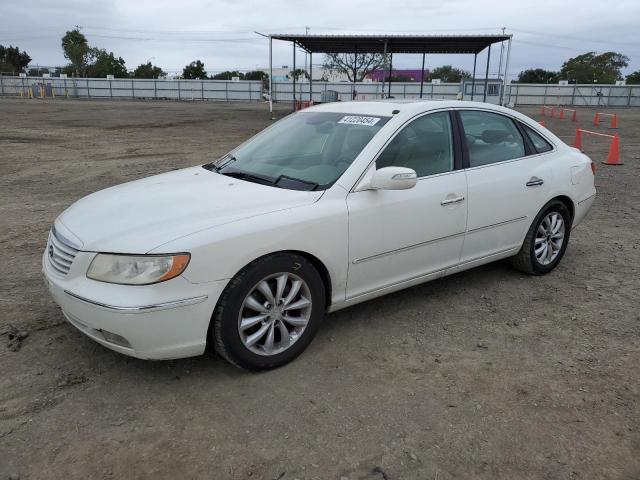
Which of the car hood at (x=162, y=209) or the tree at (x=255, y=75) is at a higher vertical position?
the tree at (x=255, y=75)

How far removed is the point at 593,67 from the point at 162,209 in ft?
339

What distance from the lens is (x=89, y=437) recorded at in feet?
8.70

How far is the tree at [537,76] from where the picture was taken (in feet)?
289

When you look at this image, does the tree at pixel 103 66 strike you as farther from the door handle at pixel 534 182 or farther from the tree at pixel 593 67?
the door handle at pixel 534 182

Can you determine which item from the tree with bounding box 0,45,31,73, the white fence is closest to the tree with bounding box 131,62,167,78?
the tree with bounding box 0,45,31,73

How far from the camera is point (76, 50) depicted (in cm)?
7300

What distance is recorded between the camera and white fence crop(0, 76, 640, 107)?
4538cm

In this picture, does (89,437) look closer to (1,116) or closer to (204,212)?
(204,212)

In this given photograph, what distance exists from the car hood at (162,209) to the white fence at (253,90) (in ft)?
138

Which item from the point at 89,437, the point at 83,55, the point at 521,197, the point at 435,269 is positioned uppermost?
the point at 83,55

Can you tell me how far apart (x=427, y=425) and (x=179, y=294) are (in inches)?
57.2

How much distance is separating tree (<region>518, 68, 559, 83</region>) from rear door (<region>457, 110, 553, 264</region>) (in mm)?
91397

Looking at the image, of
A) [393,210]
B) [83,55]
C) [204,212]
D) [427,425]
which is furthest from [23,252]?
[83,55]

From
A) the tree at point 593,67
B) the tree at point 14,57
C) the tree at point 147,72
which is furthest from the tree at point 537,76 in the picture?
the tree at point 14,57
